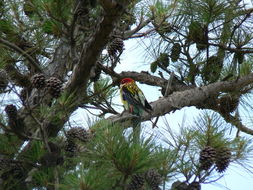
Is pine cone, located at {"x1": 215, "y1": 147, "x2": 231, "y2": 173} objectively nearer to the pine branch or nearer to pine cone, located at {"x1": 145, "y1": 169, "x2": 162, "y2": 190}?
pine cone, located at {"x1": 145, "y1": 169, "x2": 162, "y2": 190}

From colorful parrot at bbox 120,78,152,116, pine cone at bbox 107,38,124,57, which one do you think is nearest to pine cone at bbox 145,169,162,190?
pine cone at bbox 107,38,124,57

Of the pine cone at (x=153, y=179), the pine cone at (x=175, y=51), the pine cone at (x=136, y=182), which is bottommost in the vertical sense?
the pine cone at (x=136, y=182)

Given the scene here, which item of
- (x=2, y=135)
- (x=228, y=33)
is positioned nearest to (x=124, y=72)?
(x=228, y=33)

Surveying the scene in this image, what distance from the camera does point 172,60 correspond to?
2719 millimetres

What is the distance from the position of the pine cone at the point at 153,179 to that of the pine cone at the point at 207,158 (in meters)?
0.14

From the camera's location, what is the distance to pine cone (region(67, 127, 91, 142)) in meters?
1.79

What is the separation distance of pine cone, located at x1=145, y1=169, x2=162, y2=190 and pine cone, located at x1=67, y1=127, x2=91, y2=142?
0.25 m

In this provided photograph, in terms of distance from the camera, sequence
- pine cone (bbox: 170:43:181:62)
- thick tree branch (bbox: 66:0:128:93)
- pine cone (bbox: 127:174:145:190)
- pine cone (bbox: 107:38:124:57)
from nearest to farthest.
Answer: pine cone (bbox: 127:174:145:190) < thick tree branch (bbox: 66:0:128:93) < pine cone (bbox: 107:38:124:57) < pine cone (bbox: 170:43:181:62)

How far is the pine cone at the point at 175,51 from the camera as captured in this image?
2.67m

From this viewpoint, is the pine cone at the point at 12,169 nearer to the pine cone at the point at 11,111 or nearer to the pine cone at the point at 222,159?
the pine cone at the point at 11,111

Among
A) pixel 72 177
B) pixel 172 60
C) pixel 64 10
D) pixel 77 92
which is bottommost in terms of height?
pixel 72 177

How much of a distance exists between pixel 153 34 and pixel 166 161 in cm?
108

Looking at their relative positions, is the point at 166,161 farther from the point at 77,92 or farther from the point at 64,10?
the point at 64,10

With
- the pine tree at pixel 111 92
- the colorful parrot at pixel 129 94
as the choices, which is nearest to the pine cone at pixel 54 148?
the pine tree at pixel 111 92
